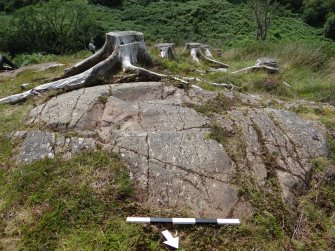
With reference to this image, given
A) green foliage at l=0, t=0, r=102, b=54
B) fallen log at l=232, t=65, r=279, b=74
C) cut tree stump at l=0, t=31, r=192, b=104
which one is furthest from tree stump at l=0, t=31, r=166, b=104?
green foliage at l=0, t=0, r=102, b=54

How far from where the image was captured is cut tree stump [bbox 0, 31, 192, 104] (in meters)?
6.23

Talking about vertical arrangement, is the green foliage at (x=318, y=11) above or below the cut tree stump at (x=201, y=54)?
below

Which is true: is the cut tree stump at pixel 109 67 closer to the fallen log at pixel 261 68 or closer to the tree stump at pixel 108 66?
the tree stump at pixel 108 66

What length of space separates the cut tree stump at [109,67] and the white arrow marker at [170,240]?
11.6ft

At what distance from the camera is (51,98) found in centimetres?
589

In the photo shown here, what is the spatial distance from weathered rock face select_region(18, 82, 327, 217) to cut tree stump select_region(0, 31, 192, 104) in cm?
50

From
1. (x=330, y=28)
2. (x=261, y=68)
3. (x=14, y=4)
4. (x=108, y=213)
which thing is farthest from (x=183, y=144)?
(x=14, y=4)

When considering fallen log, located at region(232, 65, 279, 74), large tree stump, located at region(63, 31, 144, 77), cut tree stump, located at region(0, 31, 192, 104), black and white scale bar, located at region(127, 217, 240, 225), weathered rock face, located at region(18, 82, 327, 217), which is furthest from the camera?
fallen log, located at region(232, 65, 279, 74)

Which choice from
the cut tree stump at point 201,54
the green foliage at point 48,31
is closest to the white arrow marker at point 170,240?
the cut tree stump at point 201,54

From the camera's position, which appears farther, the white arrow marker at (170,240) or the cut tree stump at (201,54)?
the cut tree stump at (201,54)

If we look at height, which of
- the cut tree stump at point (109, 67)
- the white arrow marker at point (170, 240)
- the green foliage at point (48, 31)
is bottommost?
the green foliage at point (48, 31)

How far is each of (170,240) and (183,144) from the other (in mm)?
1435

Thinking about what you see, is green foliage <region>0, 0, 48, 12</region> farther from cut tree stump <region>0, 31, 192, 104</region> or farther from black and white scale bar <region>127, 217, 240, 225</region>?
black and white scale bar <region>127, 217, 240, 225</region>

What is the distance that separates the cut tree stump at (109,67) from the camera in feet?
20.5
